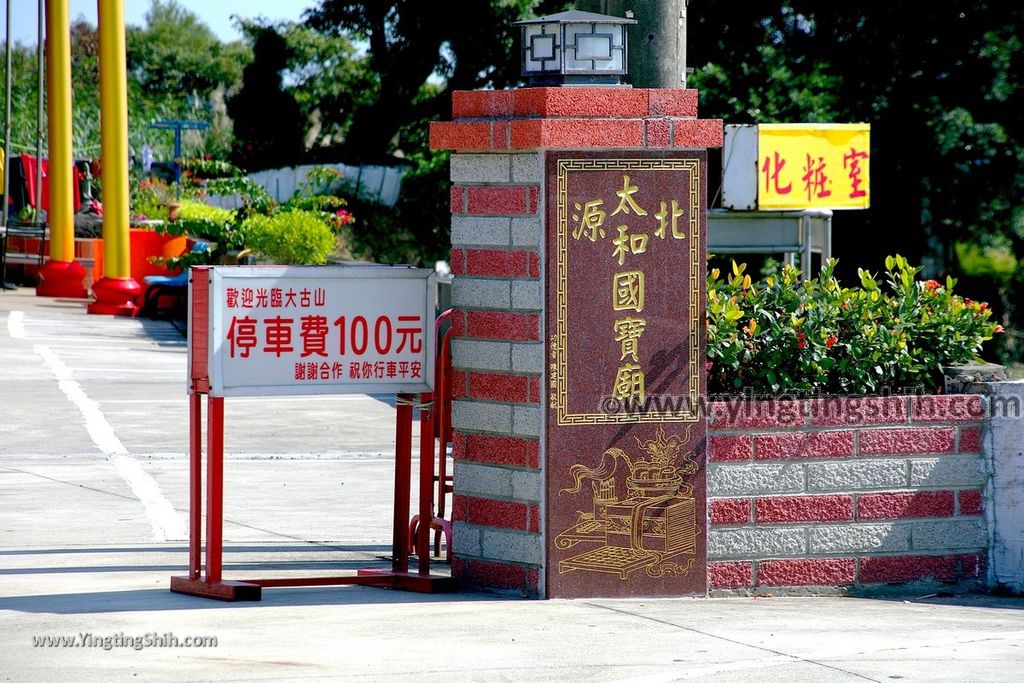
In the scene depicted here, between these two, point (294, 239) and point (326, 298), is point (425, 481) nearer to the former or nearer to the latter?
point (326, 298)

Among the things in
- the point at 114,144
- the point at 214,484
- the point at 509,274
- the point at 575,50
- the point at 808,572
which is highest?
the point at 114,144

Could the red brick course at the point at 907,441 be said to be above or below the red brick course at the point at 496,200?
below

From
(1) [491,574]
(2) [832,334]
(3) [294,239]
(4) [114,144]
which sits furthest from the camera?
(4) [114,144]

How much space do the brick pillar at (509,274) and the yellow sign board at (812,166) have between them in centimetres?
471

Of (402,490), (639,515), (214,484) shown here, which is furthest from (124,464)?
(639,515)

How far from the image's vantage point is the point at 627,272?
→ 6.98 metres

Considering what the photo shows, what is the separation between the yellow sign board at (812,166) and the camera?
11648 millimetres

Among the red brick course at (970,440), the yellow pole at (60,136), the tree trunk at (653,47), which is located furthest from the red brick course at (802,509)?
the yellow pole at (60,136)

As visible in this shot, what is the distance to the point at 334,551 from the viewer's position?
8.26 meters

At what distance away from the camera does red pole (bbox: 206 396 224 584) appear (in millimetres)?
6684

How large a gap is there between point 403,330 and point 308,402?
7.66 meters

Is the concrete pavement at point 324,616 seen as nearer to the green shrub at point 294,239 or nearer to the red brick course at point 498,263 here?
the red brick course at point 498,263

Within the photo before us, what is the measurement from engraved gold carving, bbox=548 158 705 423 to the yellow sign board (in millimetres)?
4532

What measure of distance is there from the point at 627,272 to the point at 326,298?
4.47 feet
